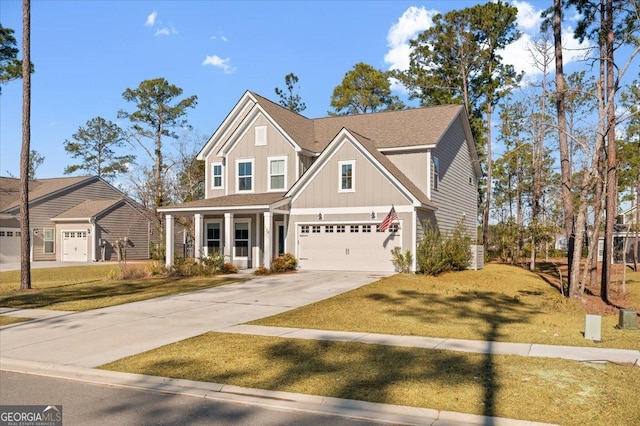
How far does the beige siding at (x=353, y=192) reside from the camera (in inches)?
937

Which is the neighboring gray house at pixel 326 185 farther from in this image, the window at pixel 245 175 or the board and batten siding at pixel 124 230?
the board and batten siding at pixel 124 230

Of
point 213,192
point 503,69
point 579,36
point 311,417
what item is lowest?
point 311,417

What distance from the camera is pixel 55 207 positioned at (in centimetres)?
4319

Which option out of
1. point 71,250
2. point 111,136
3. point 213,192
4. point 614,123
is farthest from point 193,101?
point 614,123

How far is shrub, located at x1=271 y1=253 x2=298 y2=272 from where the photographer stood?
967 inches

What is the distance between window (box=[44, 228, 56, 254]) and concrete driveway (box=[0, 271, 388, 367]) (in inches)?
1112

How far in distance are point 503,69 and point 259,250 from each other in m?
24.5

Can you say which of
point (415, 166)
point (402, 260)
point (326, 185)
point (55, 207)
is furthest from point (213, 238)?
point (55, 207)

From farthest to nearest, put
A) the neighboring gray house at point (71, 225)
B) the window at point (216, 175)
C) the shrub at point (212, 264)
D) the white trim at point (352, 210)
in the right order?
the neighboring gray house at point (71, 225)
the window at point (216, 175)
the shrub at point (212, 264)
the white trim at point (352, 210)

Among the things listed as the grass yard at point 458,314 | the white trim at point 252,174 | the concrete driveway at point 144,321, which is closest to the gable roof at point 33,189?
the white trim at point 252,174

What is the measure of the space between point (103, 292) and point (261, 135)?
12.5 m

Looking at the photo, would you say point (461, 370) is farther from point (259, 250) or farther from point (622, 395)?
point (259, 250)

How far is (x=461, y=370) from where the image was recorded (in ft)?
26.4

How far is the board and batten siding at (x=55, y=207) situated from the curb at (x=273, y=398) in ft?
119
